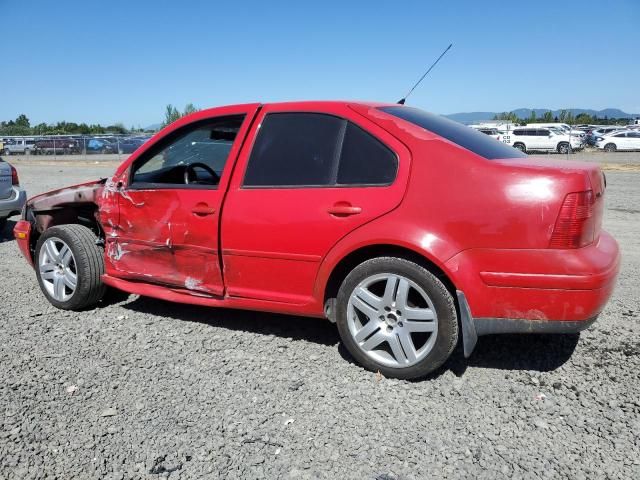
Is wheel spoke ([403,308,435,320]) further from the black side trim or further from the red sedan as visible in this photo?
the black side trim

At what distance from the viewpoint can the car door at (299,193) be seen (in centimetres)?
320

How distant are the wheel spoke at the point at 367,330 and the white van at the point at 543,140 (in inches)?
1242

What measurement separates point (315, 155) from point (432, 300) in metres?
1.16

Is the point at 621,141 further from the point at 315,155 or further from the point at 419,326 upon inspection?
the point at 419,326

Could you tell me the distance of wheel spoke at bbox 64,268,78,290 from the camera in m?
4.42

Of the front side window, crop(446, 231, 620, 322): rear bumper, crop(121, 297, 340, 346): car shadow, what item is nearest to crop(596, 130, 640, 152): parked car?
crop(121, 297, 340, 346): car shadow

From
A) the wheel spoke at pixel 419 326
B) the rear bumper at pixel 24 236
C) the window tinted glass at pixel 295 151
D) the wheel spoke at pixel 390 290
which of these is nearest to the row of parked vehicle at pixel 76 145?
the rear bumper at pixel 24 236

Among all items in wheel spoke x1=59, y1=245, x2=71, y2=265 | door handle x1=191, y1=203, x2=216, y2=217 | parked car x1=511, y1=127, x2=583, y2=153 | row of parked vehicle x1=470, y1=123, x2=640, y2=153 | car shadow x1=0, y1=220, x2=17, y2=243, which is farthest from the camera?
row of parked vehicle x1=470, y1=123, x2=640, y2=153

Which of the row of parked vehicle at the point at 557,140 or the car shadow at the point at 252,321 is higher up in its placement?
the car shadow at the point at 252,321

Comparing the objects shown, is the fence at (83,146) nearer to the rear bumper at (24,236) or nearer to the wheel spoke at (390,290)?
the rear bumper at (24,236)

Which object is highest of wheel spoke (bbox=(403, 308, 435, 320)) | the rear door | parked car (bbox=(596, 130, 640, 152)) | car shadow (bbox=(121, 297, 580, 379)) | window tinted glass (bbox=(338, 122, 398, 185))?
window tinted glass (bbox=(338, 122, 398, 185))

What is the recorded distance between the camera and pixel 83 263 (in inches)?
171

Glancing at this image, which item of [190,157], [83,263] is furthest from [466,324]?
[83,263]

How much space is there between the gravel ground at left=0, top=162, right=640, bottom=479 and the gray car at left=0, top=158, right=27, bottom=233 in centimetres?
421
